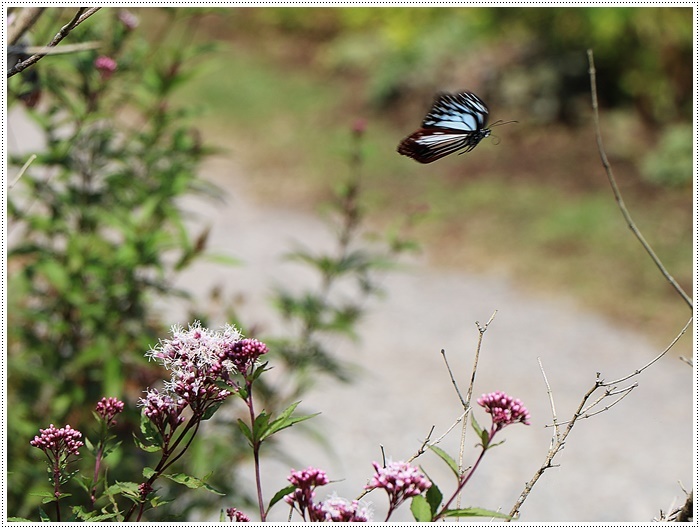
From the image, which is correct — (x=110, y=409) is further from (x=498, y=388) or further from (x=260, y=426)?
(x=498, y=388)

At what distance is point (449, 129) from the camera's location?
88cm

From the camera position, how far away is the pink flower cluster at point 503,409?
858 millimetres

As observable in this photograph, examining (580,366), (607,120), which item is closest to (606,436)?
(580,366)

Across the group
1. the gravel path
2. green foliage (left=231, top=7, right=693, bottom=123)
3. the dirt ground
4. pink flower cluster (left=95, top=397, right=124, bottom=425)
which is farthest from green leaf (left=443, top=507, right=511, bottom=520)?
green foliage (left=231, top=7, right=693, bottom=123)

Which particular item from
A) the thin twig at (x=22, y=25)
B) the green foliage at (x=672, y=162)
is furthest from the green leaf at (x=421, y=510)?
the green foliage at (x=672, y=162)

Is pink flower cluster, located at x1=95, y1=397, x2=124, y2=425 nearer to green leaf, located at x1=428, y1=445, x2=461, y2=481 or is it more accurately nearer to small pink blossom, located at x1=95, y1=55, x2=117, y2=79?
green leaf, located at x1=428, y1=445, x2=461, y2=481

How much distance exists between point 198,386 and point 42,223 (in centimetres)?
154

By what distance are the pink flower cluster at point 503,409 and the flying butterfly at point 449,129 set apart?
0.26 metres

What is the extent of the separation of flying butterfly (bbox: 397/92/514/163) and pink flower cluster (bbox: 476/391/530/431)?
26 centimetres

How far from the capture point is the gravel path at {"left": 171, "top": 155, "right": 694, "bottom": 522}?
3.82 metres

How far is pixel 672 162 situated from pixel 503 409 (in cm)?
696

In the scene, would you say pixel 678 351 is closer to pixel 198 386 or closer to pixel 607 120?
pixel 607 120

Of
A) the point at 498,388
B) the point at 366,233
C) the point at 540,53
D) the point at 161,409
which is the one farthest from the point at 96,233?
the point at 540,53

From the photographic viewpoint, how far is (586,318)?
5.45m
